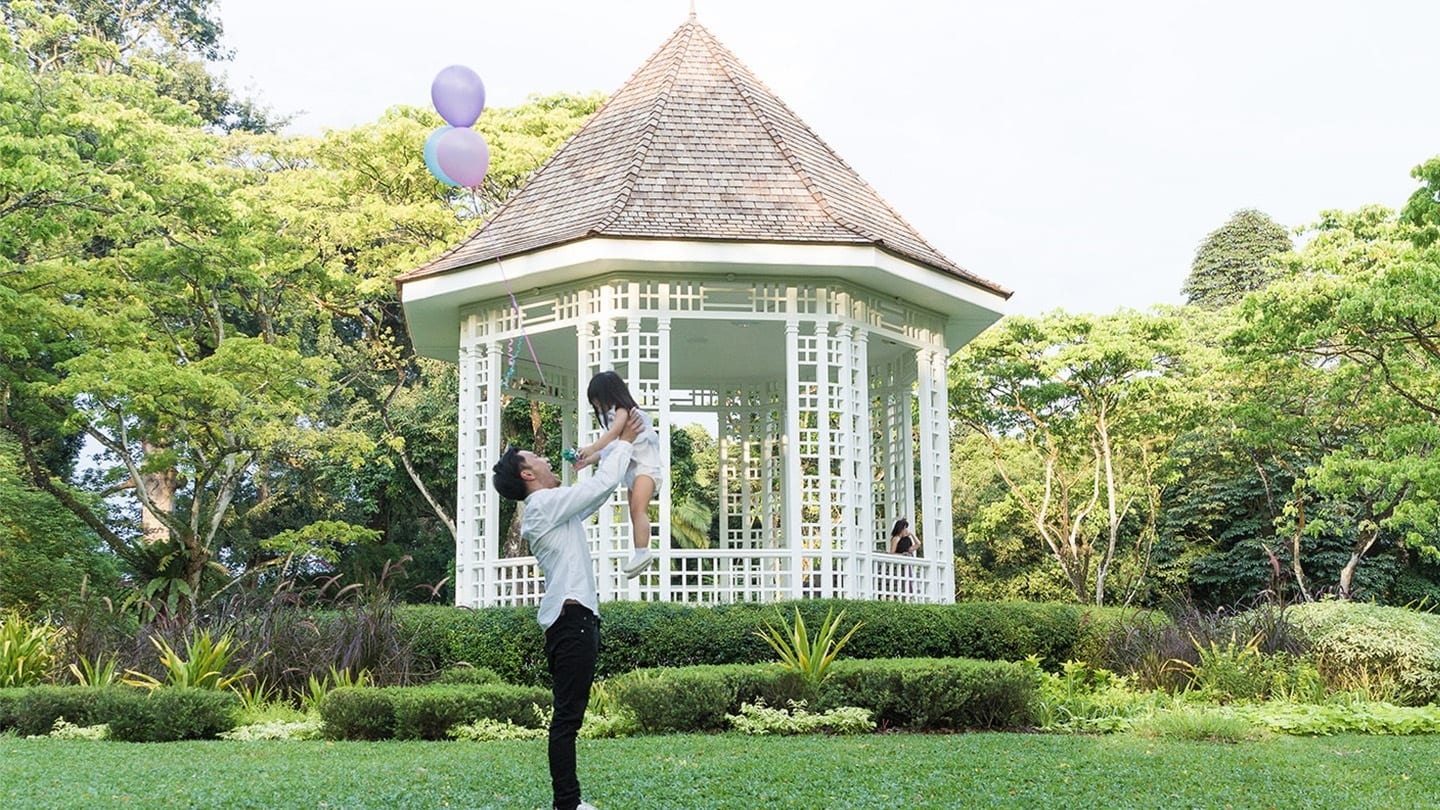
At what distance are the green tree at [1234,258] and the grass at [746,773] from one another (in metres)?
31.7

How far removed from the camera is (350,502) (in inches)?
1115

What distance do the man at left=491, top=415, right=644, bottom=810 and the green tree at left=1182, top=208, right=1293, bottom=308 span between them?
1389 inches

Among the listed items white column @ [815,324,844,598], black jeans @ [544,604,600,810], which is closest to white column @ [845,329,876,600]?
white column @ [815,324,844,598]

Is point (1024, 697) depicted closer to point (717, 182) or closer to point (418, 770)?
point (418, 770)

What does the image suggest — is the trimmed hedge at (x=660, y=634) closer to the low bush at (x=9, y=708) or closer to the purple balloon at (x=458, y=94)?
the low bush at (x=9, y=708)

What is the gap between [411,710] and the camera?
27.9ft

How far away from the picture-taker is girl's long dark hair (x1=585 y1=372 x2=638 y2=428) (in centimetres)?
557

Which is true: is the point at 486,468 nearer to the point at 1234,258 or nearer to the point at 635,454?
the point at 635,454

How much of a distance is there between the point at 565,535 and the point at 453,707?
3.86 m

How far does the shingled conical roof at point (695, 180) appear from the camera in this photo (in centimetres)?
1248

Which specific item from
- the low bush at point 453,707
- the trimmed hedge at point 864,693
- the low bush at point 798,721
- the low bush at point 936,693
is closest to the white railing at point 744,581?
the trimmed hedge at point 864,693

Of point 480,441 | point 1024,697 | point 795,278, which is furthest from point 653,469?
point 480,441

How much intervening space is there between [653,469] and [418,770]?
259cm

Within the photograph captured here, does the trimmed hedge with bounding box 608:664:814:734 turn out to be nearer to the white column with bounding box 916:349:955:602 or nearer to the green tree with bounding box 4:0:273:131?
the white column with bounding box 916:349:955:602
